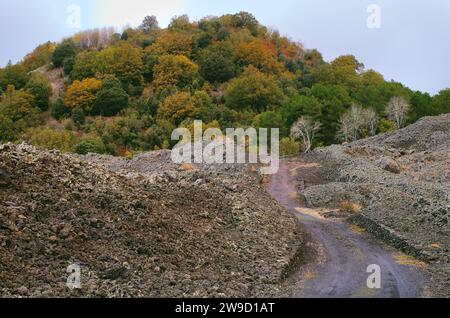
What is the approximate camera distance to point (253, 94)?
74.1m

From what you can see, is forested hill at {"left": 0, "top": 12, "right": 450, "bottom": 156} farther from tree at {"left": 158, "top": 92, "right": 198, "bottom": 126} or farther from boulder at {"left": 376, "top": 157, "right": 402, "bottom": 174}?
boulder at {"left": 376, "top": 157, "right": 402, "bottom": 174}

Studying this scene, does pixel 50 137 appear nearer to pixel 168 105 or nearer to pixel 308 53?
pixel 168 105

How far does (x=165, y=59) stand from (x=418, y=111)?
37966 millimetres

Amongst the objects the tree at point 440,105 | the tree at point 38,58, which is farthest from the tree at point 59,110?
the tree at point 440,105

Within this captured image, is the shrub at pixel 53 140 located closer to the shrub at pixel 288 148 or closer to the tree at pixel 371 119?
the shrub at pixel 288 148

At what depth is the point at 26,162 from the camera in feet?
63.1

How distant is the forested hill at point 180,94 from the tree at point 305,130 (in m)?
0.51

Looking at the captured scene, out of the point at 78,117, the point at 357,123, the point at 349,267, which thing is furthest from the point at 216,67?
the point at 349,267

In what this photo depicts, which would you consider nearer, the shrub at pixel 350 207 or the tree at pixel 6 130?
the shrub at pixel 350 207

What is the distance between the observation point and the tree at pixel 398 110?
65.6 m

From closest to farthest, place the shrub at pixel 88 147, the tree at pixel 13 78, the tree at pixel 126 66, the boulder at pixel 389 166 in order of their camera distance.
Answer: the boulder at pixel 389 166
the shrub at pixel 88 147
the tree at pixel 126 66
the tree at pixel 13 78

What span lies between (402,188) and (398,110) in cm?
3664
